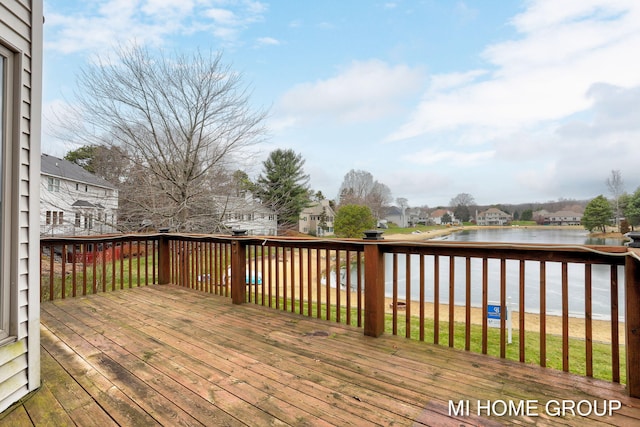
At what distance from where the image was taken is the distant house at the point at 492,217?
2209cm

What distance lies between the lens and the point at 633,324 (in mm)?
1587

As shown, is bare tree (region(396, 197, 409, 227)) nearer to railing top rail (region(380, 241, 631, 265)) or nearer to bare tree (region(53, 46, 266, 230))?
bare tree (region(53, 46, 266, 230))

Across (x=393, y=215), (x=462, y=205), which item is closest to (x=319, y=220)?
(x=462, y=205)

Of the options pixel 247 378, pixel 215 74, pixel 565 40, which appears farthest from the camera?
pixel 215 74

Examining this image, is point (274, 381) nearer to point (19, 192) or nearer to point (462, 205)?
point (19, 192)

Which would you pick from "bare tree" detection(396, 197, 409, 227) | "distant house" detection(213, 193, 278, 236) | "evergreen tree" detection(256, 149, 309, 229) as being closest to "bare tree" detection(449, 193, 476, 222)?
"bare tree" detection(396, 197, 409, 227)

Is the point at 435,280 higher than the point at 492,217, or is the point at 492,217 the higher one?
the point at 492,217

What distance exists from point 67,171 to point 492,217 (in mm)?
26363

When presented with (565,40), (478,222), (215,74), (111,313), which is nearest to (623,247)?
(111,313)

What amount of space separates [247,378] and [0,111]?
Answer: 1958 mm

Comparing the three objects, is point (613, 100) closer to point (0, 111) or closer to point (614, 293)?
point (614, 293)

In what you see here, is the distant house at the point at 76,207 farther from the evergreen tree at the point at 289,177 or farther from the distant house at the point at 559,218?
the distant house at the point at 559,218

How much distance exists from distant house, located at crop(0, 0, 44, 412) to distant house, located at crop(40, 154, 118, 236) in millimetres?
7550

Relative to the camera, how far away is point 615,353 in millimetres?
1732
